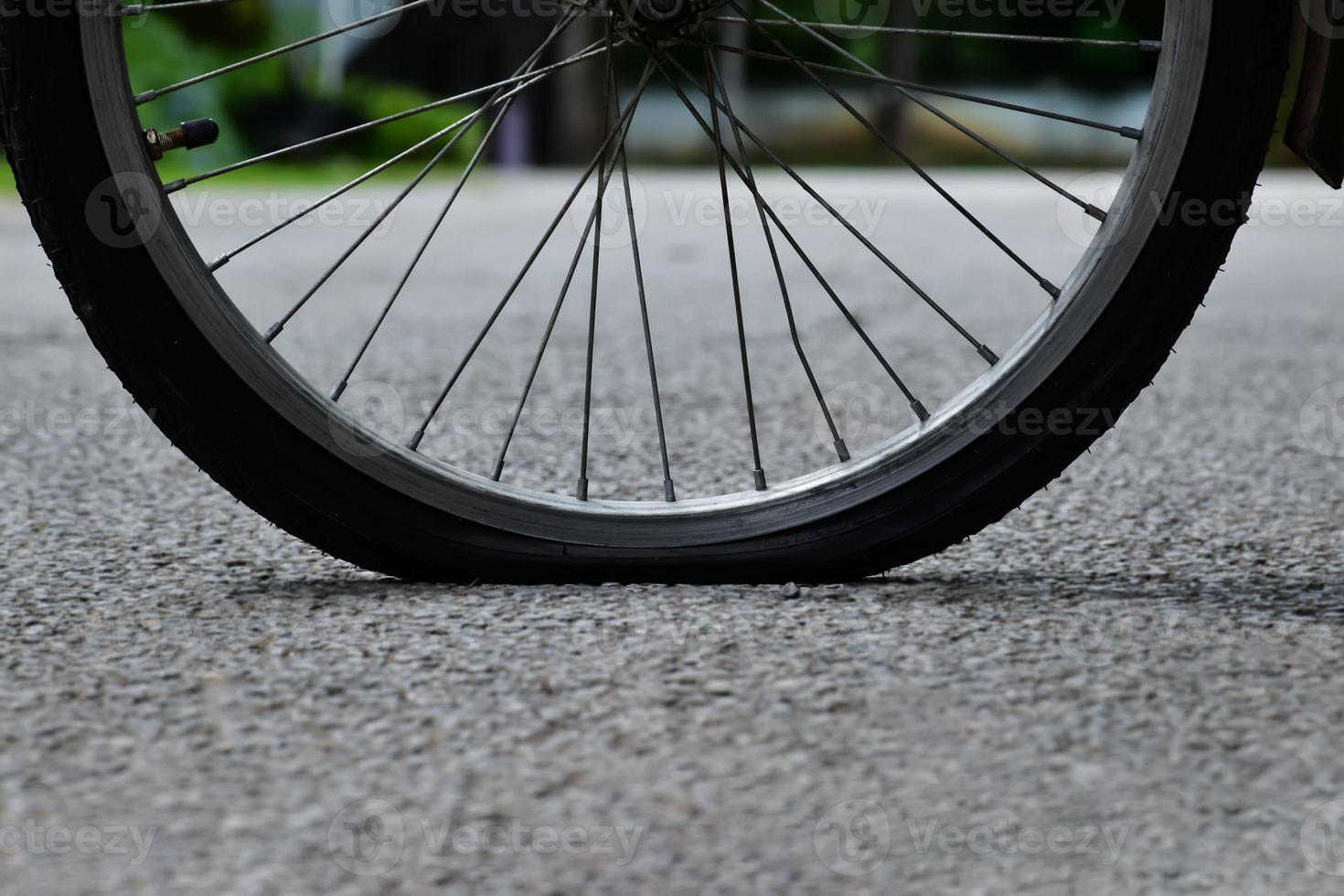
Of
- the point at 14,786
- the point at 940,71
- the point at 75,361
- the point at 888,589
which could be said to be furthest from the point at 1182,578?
the point at 940,71

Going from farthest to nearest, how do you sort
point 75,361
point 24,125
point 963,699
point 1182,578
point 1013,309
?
point 1013,309
point 75,361
point 1182,578
point 24,125
point 963,699

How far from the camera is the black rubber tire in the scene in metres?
1.66

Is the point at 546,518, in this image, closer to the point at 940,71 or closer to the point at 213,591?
the point at 213,591

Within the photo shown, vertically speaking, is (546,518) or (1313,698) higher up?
(546,518)

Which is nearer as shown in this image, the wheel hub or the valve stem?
the valve stem

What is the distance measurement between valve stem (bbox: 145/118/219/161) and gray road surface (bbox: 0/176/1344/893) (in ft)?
1.56

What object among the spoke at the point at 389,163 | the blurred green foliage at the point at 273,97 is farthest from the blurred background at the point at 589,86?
the spoke at the point at 389,163

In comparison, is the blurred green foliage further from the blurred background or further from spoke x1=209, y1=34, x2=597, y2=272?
spoke x1=209, y1=34, x2=597, y2=272

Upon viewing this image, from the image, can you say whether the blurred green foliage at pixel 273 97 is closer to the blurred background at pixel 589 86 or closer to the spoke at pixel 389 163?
the blurred background at pixel 589 86

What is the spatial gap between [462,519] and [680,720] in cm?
47

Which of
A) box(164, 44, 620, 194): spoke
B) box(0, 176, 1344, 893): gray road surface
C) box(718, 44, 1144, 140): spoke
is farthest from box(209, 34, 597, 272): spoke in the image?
box(0, 176, 1344, 893): gray road surface

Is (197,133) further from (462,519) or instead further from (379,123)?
(462,519)

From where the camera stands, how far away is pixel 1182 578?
192 cm

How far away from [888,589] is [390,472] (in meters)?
0.54
